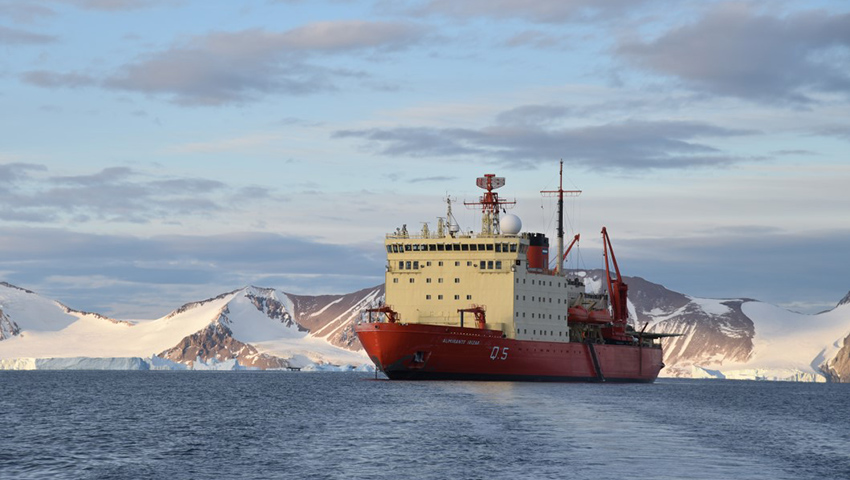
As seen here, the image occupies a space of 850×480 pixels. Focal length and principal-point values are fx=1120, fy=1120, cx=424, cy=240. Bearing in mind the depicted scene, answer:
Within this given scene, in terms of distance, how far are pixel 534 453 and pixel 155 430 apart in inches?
704

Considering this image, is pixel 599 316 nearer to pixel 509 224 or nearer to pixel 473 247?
pixel 509 224

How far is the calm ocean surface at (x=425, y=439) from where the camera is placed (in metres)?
34.0

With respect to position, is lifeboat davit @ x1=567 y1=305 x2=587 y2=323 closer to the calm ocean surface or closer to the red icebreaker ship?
the red icebreaker ship

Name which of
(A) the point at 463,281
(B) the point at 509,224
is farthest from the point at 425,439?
(B) the point at 509,224

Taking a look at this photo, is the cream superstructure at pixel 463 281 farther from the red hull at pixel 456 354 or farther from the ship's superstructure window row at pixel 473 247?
the red hull at pixel 456 354

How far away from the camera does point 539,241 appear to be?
9106cm

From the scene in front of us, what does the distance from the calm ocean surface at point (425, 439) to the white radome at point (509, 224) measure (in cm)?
2571

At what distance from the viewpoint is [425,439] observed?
4150 cm

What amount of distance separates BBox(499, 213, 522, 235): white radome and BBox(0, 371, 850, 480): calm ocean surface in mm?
25712

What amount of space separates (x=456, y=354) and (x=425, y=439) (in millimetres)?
37383

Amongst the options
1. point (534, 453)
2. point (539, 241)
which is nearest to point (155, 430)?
point (534, 453)

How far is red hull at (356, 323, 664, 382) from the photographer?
256 ft

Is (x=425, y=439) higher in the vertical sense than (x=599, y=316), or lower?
lower

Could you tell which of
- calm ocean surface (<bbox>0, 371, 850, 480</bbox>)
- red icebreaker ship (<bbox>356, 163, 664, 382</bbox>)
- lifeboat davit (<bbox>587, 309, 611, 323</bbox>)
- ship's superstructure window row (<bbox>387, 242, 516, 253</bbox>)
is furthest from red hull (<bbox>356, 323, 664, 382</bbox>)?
calm ocean surface (<bbox>0, 371, 850, 480</bbox>)
